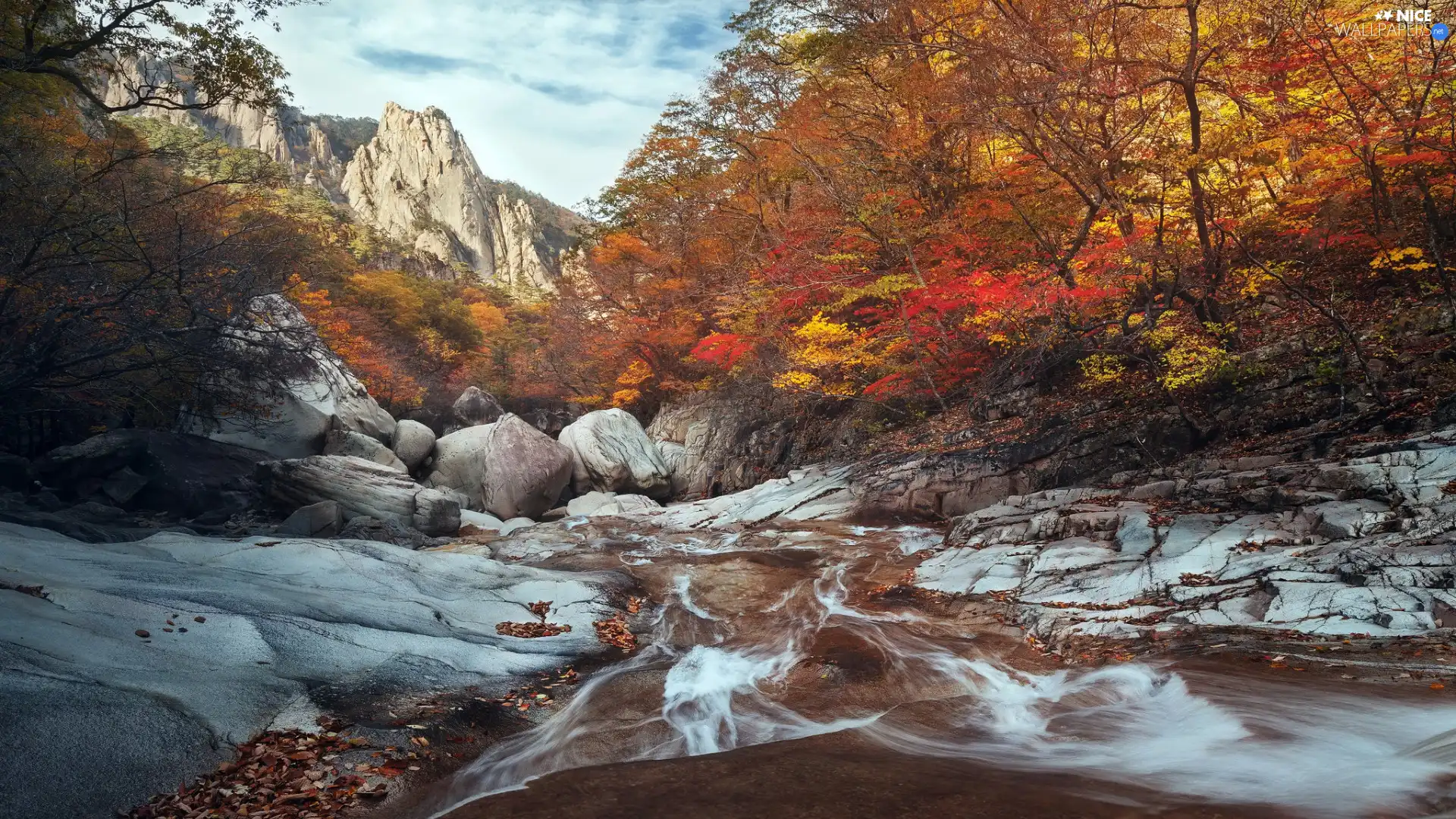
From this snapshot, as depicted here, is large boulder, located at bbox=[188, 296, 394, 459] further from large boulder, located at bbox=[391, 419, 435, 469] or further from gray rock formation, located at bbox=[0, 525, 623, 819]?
gray rock formation, located at bbox=[0, 525, 623, 819]

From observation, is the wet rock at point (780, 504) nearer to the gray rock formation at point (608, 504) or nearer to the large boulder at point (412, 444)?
the gray rock formation at point (608, 504)

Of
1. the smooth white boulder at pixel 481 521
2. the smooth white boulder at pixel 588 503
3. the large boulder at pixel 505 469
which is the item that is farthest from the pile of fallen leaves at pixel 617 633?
the large boulder at pixel 505 469

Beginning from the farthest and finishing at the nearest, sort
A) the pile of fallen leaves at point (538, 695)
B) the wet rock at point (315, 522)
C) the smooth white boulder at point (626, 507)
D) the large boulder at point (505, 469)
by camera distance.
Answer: the large boulder at point (505, 469), the smooth white boulder at point (626, 507), the wet rock at point (315, 522), the pile of fallen leaves at point (538, 695)

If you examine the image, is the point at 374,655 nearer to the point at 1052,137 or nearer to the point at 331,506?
the point at 331,506

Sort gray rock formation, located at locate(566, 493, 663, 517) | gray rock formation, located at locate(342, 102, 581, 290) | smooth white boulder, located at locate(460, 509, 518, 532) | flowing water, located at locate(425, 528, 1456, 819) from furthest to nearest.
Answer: gray rock formation, located at locate(342, 102, 581, 290)
gray rock formation, located at locate(566, 493, 663, 517)
smooth white boulder, located at locate(460, 509, 518, 532)
flowing water, located at locate(425, 528, 1456, 819)

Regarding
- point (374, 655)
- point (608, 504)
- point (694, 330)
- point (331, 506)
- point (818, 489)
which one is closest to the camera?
point (374, 655)

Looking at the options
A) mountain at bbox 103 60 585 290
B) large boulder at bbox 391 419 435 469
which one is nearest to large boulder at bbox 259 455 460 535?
large boulder at bbox 391 419 435 469

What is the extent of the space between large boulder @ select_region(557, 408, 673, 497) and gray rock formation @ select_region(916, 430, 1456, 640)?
456 inches

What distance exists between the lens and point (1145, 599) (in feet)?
20.4

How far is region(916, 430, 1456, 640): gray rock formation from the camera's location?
5.21 metres

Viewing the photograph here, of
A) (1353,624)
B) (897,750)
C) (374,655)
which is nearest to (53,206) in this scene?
(374,655)

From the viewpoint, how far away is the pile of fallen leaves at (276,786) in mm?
3391

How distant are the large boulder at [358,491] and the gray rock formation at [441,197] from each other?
62721mm

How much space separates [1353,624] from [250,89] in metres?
14.0
